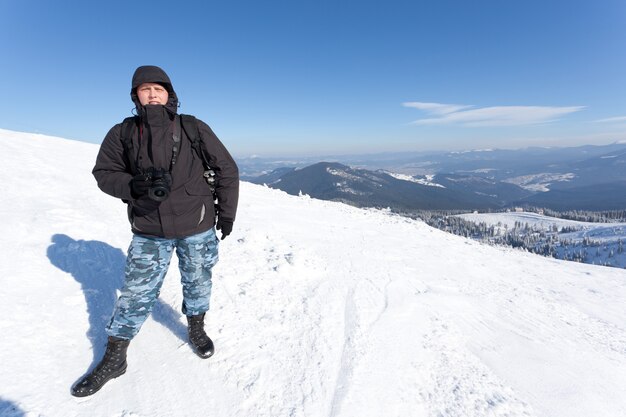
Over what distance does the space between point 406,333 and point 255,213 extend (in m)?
9.84

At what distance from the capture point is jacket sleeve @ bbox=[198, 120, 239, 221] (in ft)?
12.4

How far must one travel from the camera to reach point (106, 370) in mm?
3545

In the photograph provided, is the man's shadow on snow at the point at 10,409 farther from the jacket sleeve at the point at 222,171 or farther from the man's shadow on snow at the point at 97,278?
the jacket sleeve at the point at 222,171

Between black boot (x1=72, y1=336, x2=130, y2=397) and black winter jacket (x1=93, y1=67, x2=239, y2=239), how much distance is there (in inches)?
56.7

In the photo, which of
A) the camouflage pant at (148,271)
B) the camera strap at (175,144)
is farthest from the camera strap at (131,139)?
the camouflage pant at (148,271)

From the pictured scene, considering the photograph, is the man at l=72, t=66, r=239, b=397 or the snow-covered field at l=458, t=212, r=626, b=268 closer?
the man at l=72, t=66, r=239, b=397

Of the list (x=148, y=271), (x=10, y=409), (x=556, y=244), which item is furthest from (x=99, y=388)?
(x=556, y=244)

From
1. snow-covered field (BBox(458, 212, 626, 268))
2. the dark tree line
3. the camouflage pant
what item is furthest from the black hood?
snow-covered field (BBox(458, 212, 626, 268))

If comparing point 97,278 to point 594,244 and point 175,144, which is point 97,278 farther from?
point 594,244

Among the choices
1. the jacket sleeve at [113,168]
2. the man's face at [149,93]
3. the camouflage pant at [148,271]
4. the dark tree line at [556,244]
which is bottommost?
the dark tree line at [556,244]

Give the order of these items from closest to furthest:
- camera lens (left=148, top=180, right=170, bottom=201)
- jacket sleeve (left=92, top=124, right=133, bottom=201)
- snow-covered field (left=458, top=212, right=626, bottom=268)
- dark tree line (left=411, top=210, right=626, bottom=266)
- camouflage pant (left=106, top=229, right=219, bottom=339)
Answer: camera lens (left=148, top=180, right=170, bottom=201) < jacket sleeve (left=92, top=124, right=133, bottom=201) < camouflage pant (left=106, top=229, right=219, bottom=339) < snow-covered field (left=458, top=212, right=626, bottom=268) < dark tree line (left=411, top=210, right=626, bottom=266)

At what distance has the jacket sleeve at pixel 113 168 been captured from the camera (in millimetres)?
3420

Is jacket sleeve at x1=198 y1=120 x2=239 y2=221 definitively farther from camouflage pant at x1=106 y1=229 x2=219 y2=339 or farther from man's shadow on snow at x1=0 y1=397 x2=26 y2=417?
man's shadow on snow at x1=0 y1=397 x2=26 y2=417

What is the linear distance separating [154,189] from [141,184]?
223mm
